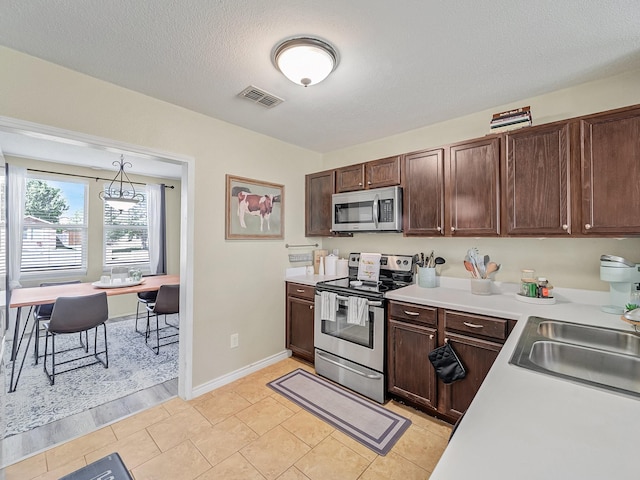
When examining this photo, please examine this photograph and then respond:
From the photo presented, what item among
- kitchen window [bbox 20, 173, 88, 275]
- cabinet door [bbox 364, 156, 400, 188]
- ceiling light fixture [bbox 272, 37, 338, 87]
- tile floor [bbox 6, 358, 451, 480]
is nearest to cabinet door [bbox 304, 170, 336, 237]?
cabinet door [bbox 364, 156, 400, 188]

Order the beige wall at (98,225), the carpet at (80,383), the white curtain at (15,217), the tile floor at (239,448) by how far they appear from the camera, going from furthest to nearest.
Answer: the beige wall at (98,225) → the white curtain at (15,217) → the carpet at (80,383) → the tile floor at (239,448)

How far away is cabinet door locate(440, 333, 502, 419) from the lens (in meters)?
1.91

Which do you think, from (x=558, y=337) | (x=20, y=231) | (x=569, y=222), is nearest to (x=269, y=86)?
(x=569, y=222)

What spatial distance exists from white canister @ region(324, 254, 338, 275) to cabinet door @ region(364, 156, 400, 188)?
0.97m

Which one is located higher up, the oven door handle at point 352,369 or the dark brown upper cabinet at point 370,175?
the dark brown upper cabinet at point 370,175

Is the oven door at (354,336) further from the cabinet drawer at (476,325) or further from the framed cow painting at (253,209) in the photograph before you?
the framed cow painting at (253,209)

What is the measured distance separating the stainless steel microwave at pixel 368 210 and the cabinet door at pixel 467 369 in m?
1.09

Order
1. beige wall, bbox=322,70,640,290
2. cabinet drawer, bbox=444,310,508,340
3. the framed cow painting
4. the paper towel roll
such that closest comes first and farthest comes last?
cabinet drawer, bbox=444,310,508,340 < beige wall, bbox=322,70,640,290 < the framed cow painting < the paper towel roll

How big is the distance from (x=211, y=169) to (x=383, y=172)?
1.63 meters

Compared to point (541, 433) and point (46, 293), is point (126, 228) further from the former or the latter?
point (541, 433)

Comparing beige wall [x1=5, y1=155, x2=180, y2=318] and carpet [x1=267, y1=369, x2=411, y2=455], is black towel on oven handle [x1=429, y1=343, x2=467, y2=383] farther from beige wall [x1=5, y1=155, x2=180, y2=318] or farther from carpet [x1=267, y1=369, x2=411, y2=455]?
beige wall [x1=5, y1=155, x2=180, y2=318]

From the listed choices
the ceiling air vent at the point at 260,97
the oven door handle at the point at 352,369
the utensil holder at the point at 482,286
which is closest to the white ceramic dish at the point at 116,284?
the oven door handle at the point at 352,369

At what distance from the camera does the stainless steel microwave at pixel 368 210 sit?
Answer: 2.68m

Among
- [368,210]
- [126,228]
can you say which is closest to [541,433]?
[368,210]
